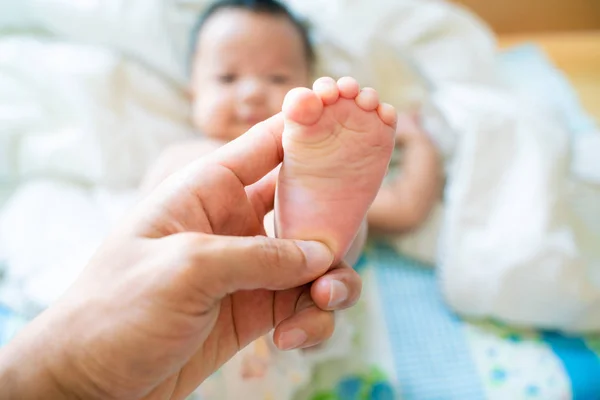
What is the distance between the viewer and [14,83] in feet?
3.21

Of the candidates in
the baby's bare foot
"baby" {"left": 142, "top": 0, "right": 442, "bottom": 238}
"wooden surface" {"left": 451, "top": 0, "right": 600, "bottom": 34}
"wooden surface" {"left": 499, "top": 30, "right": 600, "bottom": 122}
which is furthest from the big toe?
"wooden surface" {"left": 451, "top": 0, "right": 600, "bottom": 34}

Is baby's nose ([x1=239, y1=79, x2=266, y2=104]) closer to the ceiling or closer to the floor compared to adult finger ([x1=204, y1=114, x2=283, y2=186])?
closer to the floor

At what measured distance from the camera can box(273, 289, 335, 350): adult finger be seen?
1.69 ft

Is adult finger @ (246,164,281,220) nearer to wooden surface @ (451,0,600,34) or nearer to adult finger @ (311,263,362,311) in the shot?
adult finger @ (311,263,362,311)

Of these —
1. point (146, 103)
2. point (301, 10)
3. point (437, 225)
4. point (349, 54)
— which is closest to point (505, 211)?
point (437, 225)

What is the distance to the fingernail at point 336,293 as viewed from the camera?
1.66ft

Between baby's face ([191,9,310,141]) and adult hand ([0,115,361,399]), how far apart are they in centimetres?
41

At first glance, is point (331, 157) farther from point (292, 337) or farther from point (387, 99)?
point (387, 99)


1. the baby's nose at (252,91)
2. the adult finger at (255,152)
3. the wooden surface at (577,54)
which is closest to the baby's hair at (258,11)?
the baby's nose at (252,91)

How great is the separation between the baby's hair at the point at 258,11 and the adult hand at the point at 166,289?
20.9 inches

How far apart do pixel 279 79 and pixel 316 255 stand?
53 centimetres

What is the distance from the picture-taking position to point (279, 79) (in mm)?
942

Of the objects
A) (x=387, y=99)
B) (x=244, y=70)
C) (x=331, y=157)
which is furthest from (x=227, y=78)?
(x=331, y=157)

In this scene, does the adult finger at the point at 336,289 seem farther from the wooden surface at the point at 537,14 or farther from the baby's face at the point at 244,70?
the wooden surface at the point at 537,14
